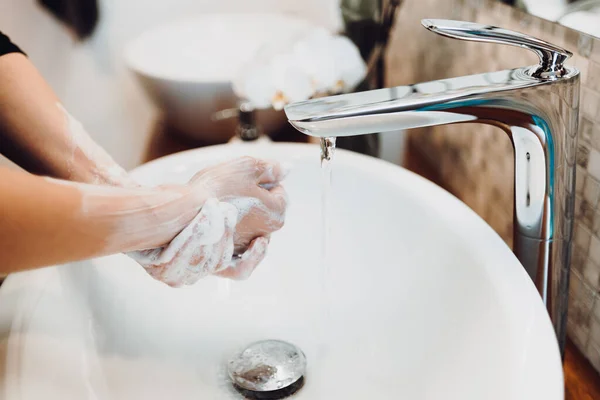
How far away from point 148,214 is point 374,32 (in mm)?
606

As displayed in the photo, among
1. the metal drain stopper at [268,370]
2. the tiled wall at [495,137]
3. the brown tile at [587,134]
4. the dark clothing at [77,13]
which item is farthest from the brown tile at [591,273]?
the dark clothing at [77,13]

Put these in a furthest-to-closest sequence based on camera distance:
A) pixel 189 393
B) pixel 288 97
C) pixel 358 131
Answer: pixel 288 97 → pixel 189 393 → pixel 358 131

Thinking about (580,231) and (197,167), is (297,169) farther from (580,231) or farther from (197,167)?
(580,231)

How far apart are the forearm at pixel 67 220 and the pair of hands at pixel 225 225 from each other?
42 mm

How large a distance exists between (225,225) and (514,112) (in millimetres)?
248

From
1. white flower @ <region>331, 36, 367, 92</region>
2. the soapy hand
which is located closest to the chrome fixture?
white flower @ <region>331, 36, 367, 92</region>

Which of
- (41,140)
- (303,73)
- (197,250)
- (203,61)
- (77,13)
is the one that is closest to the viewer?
(197,250)

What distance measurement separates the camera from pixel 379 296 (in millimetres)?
610

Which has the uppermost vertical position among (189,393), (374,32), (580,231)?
(374,32)

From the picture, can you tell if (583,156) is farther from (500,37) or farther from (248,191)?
(248,191)

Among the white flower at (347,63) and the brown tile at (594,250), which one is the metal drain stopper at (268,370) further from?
the white flower at (347,63)

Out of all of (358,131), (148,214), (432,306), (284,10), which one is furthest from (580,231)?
(284,10)

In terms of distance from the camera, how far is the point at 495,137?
70 cm

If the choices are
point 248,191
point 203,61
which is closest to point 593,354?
point 248,191
